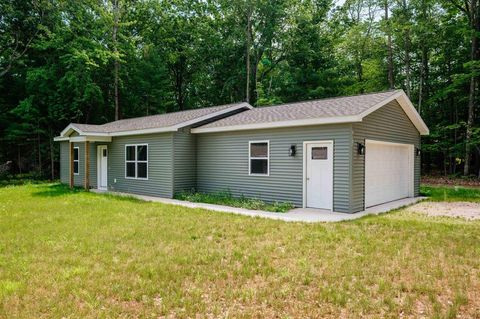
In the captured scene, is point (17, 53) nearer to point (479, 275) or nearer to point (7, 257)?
point (7, 257)

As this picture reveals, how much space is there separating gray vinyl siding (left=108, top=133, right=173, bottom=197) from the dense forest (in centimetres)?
773

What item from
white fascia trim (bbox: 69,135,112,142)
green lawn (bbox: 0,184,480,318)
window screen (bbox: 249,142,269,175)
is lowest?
green lawn (bbox: 0,184,480,318)

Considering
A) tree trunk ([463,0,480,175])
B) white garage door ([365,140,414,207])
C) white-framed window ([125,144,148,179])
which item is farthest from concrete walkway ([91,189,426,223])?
tree trunk ([463,0,480,175])

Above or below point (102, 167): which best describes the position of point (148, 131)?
above

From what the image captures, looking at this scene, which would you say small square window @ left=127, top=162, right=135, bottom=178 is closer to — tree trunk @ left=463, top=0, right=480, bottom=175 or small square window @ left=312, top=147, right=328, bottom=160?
small square window @ left=312, top=147, right=328, bottom=160

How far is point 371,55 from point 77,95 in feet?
66.0

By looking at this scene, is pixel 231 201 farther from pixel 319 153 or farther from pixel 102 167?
pixel 102 167

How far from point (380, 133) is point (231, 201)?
5150 mm

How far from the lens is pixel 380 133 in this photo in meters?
10.1

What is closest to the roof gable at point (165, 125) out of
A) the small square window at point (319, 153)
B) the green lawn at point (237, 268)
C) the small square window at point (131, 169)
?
the small square window at point (131, 169)

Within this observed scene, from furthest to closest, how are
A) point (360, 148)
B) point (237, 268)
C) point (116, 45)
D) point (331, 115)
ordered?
point (116, 45)
point (360, 148)
point (331, 115)
point (237, 268)

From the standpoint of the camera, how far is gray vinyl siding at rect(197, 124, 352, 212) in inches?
345

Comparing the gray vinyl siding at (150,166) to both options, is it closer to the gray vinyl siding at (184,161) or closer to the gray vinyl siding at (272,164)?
the gray vinyl siding at (184,161)

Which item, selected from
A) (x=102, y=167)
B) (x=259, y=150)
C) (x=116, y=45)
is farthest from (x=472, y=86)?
(x=116, y=45)
